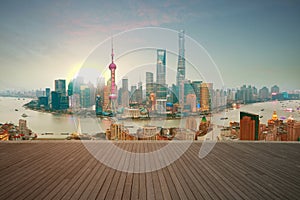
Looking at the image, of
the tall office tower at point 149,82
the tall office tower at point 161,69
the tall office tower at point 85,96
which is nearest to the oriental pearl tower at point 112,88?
the tall office tower at point 85,96

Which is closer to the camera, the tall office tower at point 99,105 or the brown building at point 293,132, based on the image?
the brown building at point 293,132

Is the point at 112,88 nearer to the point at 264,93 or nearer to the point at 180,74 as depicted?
the point at 180,74

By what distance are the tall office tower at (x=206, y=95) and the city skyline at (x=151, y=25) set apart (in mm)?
3853

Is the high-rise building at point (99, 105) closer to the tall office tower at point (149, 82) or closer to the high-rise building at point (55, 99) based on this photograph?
the tall office tower at point (149, 82)

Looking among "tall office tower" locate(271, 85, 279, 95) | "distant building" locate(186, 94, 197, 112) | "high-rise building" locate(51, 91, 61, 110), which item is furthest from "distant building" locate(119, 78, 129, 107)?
"tall office tower" locate(271, 85, 279, 95)

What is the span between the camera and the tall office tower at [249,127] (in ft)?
16.8

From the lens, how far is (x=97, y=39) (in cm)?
1148

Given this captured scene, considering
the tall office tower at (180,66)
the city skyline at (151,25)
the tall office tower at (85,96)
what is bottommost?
the tall office tower at (85,96)

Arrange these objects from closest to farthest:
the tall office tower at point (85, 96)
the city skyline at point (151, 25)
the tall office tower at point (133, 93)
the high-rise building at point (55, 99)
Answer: the tall office tower at point (133, 93) < the tall office tower at point (85, 96) < the city skyline at point (151, 25) < the high-rise building at point (55, 99)

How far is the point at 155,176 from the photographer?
269cm

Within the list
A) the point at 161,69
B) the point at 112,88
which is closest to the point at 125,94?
the point at 112,88

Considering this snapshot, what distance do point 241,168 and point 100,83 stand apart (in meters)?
3.64

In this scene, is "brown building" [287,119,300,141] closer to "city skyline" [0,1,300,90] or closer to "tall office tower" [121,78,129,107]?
"city skyline" [0,1,300,90]

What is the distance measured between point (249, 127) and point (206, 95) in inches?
62.9
